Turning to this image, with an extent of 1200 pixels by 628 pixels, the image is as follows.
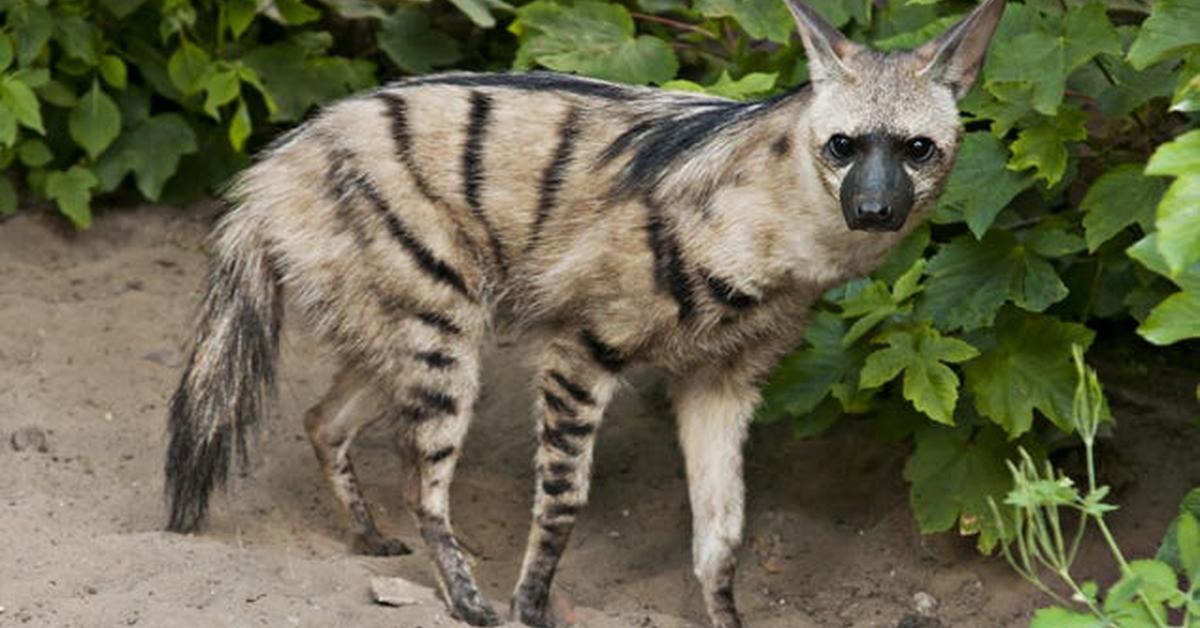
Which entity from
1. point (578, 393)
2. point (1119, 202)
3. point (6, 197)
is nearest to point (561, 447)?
point (578, 393)

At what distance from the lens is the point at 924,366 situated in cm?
542

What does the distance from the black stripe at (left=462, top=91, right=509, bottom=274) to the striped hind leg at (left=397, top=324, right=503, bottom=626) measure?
25cm

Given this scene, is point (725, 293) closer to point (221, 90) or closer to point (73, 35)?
point (221, 90)

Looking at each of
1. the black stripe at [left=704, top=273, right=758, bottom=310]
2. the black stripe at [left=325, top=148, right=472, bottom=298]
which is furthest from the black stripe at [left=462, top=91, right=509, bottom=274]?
the black stripe at [left=704, top=273, right=758, bottom=310]

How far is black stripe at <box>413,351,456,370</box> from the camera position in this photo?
18.3ft

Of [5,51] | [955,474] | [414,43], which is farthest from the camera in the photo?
[414,43]

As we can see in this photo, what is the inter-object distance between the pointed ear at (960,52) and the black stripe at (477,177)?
1.22 m

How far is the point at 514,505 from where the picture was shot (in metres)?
6.46

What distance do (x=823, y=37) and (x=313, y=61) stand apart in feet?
8.24

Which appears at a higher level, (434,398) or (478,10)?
(478,10)

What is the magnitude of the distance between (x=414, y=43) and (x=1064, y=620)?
157 inches

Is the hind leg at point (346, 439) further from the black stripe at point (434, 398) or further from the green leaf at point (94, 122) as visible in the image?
the green leaf at point (94, 122)

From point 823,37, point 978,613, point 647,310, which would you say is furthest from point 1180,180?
point 978,613

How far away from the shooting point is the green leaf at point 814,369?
5.82 m
